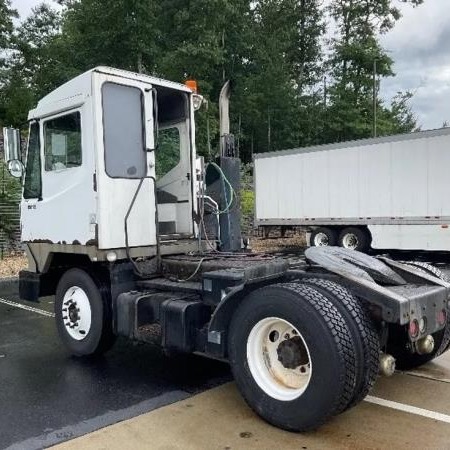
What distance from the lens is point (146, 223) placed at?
578 centimetres

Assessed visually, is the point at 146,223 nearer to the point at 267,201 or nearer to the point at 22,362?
the point at 22,362

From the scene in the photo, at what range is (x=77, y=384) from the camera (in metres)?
5.06

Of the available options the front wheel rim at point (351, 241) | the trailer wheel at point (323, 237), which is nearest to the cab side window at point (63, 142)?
the front wheel rim at point (351, 241)

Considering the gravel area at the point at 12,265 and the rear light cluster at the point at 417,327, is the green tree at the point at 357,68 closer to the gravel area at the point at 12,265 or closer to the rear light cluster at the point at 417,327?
the gravel area at the point at 12,265

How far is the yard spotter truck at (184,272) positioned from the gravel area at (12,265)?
5792mm

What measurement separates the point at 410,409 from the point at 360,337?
44.9 inches

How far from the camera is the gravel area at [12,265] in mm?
12045

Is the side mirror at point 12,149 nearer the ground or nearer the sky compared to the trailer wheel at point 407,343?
nearer the sky

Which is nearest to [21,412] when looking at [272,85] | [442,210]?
[442,210]

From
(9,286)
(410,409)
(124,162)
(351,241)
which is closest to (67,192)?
(124,162)

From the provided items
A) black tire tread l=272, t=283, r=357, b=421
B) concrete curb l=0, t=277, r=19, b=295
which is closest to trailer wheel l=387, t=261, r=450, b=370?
black tire tread l=272, t=283, r=357, b=421

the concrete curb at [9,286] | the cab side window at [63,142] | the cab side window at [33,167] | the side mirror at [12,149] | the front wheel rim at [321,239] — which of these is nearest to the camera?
the cab side window at [63,142]

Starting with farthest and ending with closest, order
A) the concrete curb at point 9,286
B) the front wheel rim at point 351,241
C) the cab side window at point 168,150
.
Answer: the front wheel rim at point 351,241 → the concrete curb at point 9,286 → the cab side window at point 168,150

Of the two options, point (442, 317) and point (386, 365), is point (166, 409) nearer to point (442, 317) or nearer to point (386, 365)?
point (386, 365)
